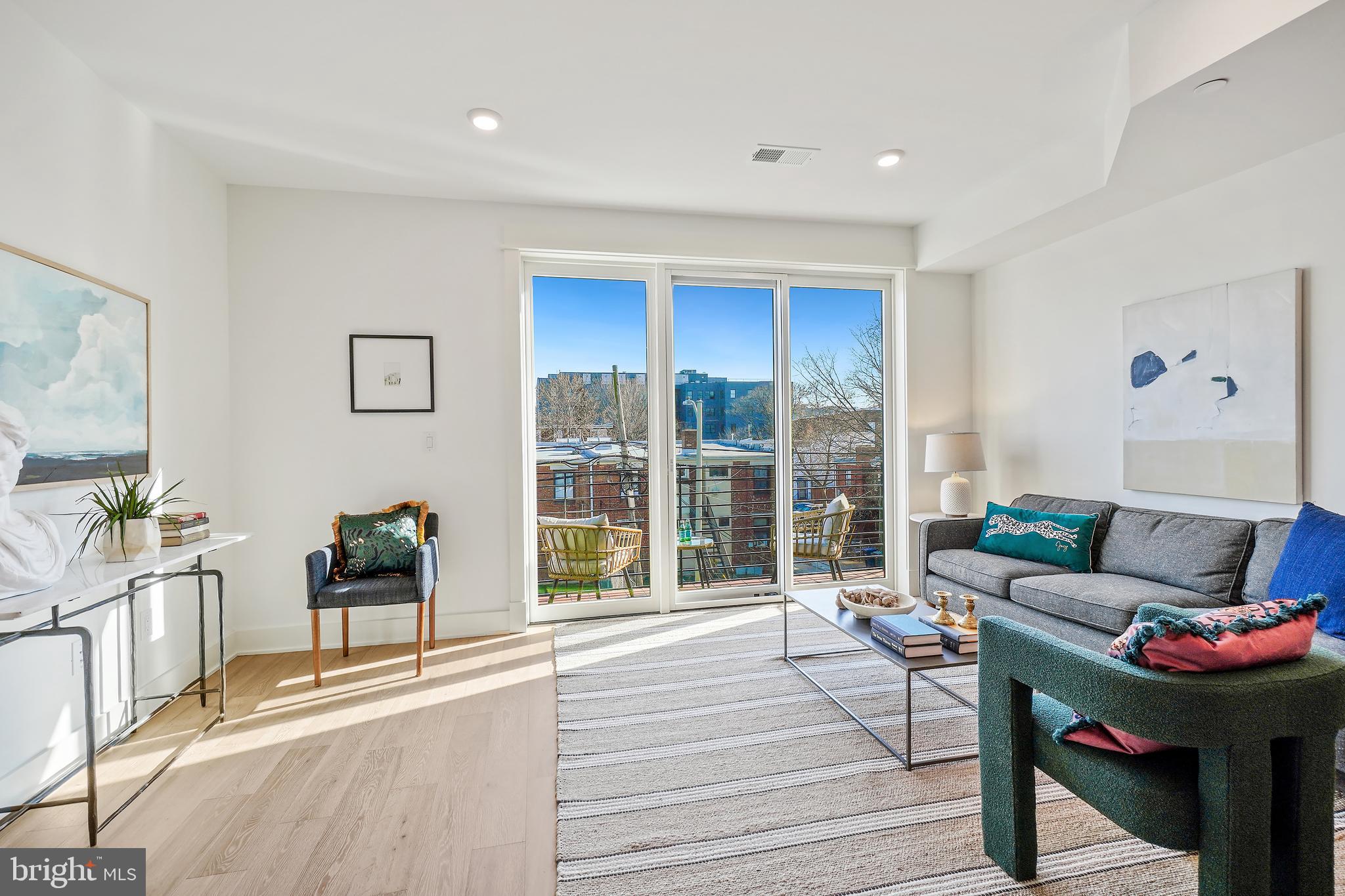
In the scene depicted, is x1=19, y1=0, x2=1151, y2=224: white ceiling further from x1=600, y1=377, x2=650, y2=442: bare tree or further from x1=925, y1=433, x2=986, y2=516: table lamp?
x1=925, y1=433, x2=986, y2=516: table lamp

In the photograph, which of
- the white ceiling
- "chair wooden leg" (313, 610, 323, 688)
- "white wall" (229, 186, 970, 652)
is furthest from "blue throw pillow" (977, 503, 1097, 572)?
"chair wooden leg" (313, 610, 323, 688)

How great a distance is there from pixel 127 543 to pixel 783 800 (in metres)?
2.38

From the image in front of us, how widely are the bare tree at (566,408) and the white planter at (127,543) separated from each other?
211 centimetres

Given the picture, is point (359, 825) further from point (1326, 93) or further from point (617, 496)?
point (1326, 93)

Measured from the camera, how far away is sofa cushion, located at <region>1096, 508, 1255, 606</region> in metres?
2.67

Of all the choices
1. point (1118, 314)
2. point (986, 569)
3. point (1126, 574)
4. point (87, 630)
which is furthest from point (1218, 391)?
point (87, 630)

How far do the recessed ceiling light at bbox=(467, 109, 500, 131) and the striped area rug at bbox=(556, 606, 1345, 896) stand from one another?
262 cm

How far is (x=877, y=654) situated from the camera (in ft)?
9.43

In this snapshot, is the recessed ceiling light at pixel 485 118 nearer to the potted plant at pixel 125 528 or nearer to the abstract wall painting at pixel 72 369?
the abstract wall painting at pixel 72 369

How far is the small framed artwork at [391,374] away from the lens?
362 cm

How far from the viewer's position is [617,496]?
4.16m

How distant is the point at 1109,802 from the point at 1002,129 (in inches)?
112

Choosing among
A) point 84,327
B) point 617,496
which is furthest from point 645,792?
point 84,327

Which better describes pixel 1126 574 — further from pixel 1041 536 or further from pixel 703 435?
pixel 703 435
